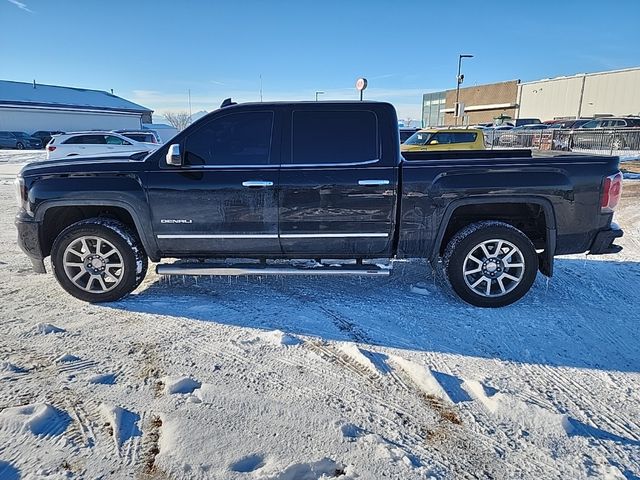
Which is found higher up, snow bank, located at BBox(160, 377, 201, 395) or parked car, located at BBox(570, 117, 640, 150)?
parked car, located at BBox(570, 117, 640, 150)

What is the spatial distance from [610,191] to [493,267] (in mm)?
1258

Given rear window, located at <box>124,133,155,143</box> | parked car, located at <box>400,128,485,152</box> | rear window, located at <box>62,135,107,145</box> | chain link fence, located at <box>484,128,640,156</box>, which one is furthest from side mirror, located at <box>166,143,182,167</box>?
chain link fence, located at <box>484,128,640,156</box>

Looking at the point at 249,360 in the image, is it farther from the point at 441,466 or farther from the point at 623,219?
the point at 623,219

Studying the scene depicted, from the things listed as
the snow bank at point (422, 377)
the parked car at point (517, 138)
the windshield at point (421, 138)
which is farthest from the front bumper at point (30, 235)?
the parked car at point (517, 138)

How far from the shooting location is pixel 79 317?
3.93 m

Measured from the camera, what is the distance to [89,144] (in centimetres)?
1700

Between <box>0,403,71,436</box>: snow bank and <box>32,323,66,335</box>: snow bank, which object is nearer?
<box>0,403,71,436</box>: snow bank

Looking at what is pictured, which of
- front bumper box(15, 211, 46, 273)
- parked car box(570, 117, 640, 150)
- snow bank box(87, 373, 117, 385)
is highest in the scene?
parked car box(570, 117, 640, 150)

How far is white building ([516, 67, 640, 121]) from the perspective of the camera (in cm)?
4425

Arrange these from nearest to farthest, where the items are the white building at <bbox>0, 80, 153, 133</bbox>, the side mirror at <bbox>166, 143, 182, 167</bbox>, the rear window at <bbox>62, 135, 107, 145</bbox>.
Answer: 1. the side mirror at <bbox>166, 143, 182, 167</bbox>
2. the rear window at <bbox>62, 135, 107, 145</bbox>
3. the white building at <bbox>0, 80, 153, 133</bbox>

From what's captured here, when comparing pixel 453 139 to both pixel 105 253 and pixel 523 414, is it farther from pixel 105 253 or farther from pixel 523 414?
pixel 523 414

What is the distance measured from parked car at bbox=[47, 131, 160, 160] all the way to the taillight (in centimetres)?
1586

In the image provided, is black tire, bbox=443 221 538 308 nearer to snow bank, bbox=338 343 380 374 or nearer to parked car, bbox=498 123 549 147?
snow bank, bbox=338 343 380 374

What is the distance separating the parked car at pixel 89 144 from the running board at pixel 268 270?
13.9 m
